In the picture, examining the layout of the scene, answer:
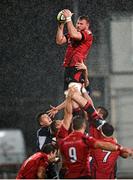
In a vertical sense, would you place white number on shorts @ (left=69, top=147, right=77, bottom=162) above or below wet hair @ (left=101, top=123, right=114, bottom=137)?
below

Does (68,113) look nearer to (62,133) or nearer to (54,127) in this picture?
(62,133)

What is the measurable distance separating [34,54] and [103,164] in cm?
1136

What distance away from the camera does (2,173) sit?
23.8 m

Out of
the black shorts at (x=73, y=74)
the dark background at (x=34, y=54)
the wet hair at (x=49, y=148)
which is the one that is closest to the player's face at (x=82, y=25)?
the black shorts at (x=73, y=74)

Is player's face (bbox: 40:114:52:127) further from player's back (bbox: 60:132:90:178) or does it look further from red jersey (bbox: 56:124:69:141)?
player's back (bbox: 60:132:90:178)

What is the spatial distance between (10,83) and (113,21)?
2.92 meters

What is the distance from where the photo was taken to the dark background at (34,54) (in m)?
26.9

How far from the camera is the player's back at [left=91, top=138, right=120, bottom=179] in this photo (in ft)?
54.3

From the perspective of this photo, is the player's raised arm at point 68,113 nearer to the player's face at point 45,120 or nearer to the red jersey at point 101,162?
the red jersey at point 101,162

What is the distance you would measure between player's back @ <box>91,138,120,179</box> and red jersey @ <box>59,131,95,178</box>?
1530mm

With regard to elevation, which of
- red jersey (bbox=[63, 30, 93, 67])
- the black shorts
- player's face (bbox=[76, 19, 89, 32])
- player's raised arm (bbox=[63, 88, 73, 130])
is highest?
player's face (bbox=[76, 19, 89, 32])

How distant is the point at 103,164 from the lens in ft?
54.6

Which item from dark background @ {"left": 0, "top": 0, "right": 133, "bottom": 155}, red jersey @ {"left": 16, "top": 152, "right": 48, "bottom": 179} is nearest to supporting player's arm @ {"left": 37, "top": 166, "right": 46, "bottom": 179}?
red jersey @ {"left": 16, "top": 152, "right": 48, "bottom": 179}

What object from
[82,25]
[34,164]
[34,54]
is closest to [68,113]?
[34,164]
